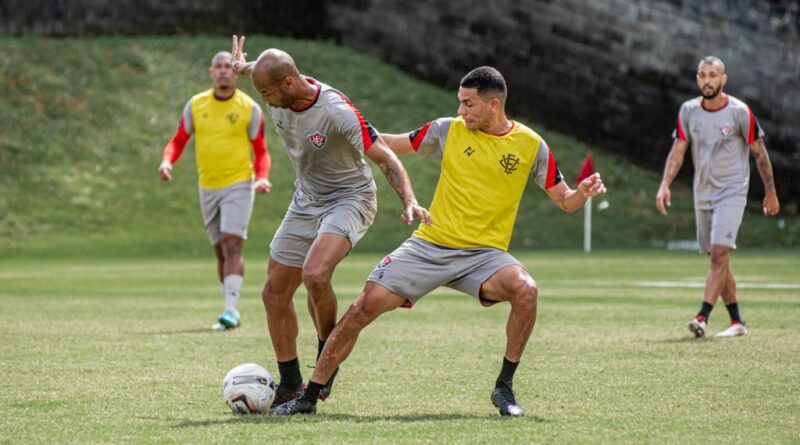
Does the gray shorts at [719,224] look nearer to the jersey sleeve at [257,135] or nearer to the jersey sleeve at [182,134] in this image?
the jersey sleeve at [257,135]

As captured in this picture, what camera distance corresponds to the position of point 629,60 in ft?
117

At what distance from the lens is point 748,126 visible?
12305mm

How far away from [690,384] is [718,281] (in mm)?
3646

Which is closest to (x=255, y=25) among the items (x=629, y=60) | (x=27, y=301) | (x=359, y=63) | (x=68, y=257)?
(x=359, y=63)

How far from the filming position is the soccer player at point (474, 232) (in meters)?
7.47

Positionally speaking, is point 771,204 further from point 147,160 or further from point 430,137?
point 147,160

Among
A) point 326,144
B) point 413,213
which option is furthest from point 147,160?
point 413,213

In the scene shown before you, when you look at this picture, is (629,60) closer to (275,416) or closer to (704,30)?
(704,30)

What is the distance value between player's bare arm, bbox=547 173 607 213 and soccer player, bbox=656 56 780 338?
4.53 metres

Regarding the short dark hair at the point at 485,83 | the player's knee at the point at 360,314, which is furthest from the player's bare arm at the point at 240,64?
the player's knee at the point at 360,314

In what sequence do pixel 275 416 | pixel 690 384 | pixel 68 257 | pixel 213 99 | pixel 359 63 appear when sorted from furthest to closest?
pixel 359 63 < pixel 68 257 < pixel 213 99 < pixel 690 384 < pixel 275 416

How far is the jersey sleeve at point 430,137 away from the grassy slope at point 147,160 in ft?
67.7

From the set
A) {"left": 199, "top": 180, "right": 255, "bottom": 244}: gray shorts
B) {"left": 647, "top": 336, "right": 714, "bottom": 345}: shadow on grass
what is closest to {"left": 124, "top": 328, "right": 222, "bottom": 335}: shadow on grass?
{"left": 199, "top": 180, "right": 255, "bottom": 244}: gray shorts

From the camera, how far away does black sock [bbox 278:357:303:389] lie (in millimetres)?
8086
